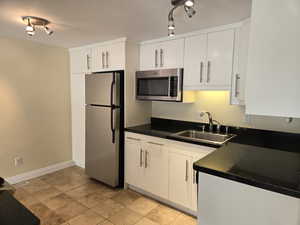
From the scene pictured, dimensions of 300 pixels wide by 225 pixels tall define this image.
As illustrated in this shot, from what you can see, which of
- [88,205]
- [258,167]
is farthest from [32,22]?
[258,167]

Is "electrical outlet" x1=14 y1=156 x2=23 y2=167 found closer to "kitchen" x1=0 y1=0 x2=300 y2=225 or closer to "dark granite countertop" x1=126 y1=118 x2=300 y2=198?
"kitchen" x1=0 y1=0 x2=300 y2=225

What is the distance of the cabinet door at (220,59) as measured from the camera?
2203mm

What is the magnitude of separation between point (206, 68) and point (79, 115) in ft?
7.58

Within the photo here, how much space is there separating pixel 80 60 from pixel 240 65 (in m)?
2.51

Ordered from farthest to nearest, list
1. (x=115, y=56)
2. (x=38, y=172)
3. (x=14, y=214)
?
(x=38, y=172) → (x=115, y=56) → (x=14, y=214)

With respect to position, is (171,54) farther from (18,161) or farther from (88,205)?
(18,161)

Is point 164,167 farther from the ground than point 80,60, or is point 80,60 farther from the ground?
point 80,60

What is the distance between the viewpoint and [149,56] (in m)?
2.87

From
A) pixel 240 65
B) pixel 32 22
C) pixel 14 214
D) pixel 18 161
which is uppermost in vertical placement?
pixel 32 22

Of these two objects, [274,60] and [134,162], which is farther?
[134,162]

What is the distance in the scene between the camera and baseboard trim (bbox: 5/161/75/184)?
118 inches

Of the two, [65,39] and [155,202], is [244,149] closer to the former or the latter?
[155,202]

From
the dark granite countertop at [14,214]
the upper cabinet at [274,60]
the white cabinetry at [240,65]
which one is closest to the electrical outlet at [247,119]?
the white cabinetry at [240,65]

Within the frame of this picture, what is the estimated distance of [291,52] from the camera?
3.42ft
